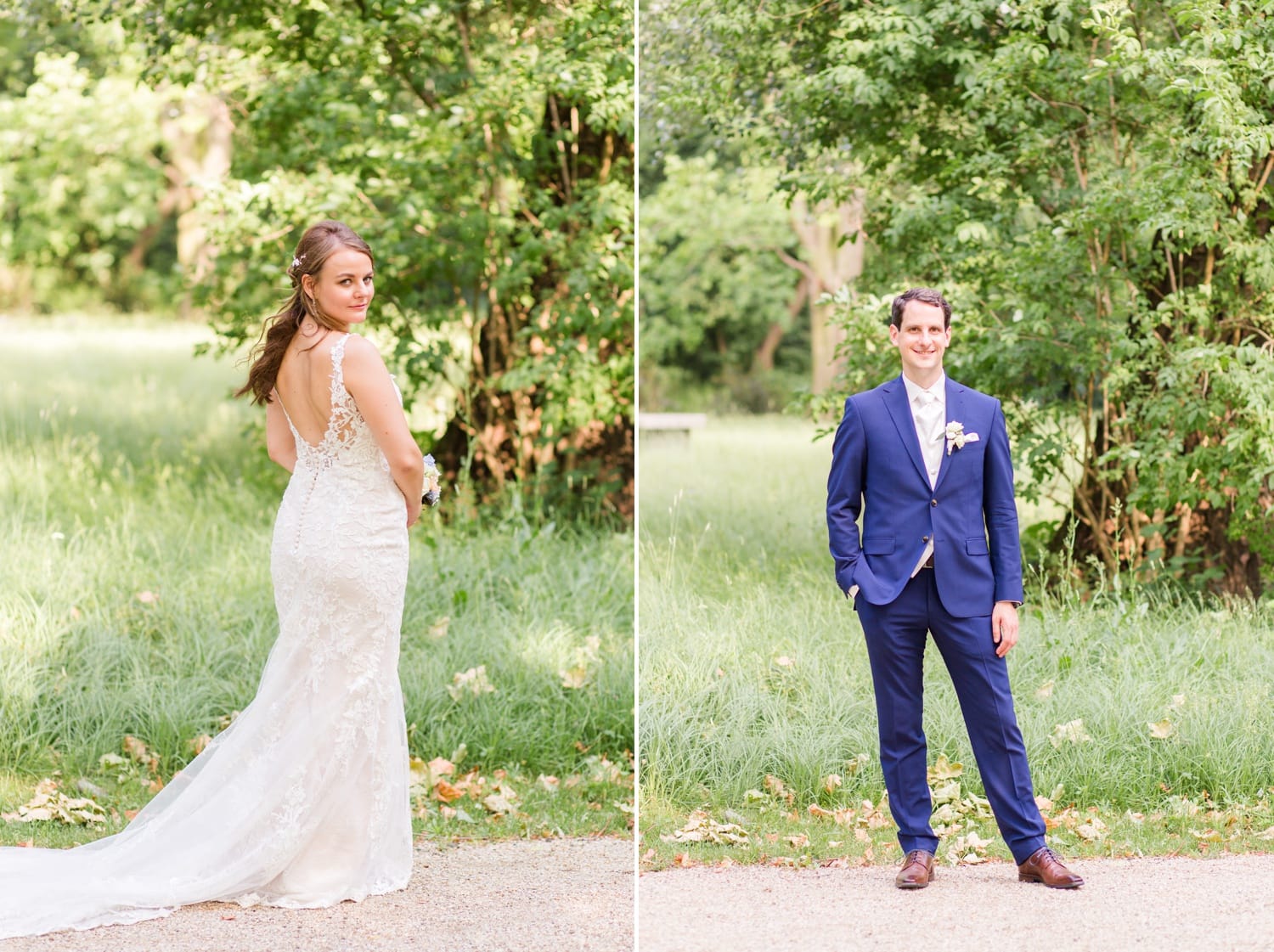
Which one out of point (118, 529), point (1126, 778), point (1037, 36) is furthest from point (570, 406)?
point (1126, 778)

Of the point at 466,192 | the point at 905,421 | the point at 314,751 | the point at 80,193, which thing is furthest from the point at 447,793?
the point at 80,193

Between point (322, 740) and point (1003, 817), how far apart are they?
2.33 metres

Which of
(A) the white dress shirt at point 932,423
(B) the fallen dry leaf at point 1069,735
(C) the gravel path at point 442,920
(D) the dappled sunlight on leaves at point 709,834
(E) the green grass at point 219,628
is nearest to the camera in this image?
(C) the gravel path at point 442,920

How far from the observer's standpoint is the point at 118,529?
874 cm

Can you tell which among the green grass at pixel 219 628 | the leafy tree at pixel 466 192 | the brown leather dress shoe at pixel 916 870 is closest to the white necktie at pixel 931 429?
the brown leather dress shoe at pixel 916 870

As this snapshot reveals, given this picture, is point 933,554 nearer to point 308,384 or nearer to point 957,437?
point 957,437

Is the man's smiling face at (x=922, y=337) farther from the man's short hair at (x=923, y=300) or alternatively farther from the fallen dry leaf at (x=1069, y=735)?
the fallen dry leaf at (x=1069, y=735)

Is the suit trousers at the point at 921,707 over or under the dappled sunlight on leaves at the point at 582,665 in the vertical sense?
over

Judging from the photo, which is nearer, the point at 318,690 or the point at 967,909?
the point at 967,909

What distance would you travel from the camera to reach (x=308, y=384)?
4742mm

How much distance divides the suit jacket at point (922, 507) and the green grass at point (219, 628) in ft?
6.19

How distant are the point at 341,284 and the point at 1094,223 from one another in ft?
15.2

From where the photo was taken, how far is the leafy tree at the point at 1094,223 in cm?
709

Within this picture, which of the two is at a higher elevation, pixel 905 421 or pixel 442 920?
pixel 905 421
